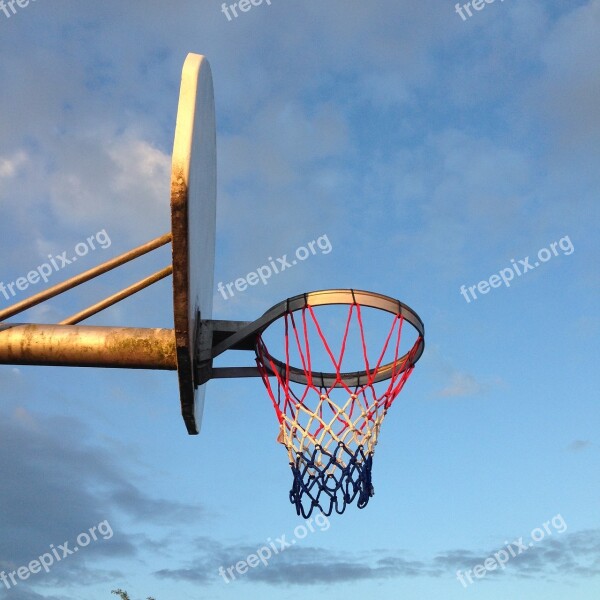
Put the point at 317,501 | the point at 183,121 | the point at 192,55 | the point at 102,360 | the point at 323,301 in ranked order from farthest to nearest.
A: 1. the point at 323,301
2. the point at 317,501
3. the point at 102,360
4. the point at 192,55
5. the point at 183,121

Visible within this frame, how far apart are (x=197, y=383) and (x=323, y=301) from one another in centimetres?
147

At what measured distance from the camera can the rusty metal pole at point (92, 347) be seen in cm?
663

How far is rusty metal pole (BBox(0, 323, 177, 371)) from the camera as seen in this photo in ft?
21.7

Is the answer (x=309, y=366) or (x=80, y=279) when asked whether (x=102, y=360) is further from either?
(x=309, y=366)

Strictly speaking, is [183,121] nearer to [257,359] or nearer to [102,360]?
[102,360]

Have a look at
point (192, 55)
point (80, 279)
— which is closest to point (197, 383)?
point (80, 279)

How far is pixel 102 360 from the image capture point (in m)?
6.66

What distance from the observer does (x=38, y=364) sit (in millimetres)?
6742

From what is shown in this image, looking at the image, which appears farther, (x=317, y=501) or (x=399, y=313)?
(x=399, y=313)

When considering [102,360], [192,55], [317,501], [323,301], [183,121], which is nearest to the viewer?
[183,121]

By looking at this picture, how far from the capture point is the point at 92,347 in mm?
6629

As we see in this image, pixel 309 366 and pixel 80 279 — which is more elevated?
pixel 80 279

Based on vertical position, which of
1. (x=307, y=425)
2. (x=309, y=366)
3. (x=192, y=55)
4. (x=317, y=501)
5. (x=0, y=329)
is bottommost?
(x=317, y=501)

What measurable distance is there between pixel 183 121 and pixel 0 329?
2.54m
